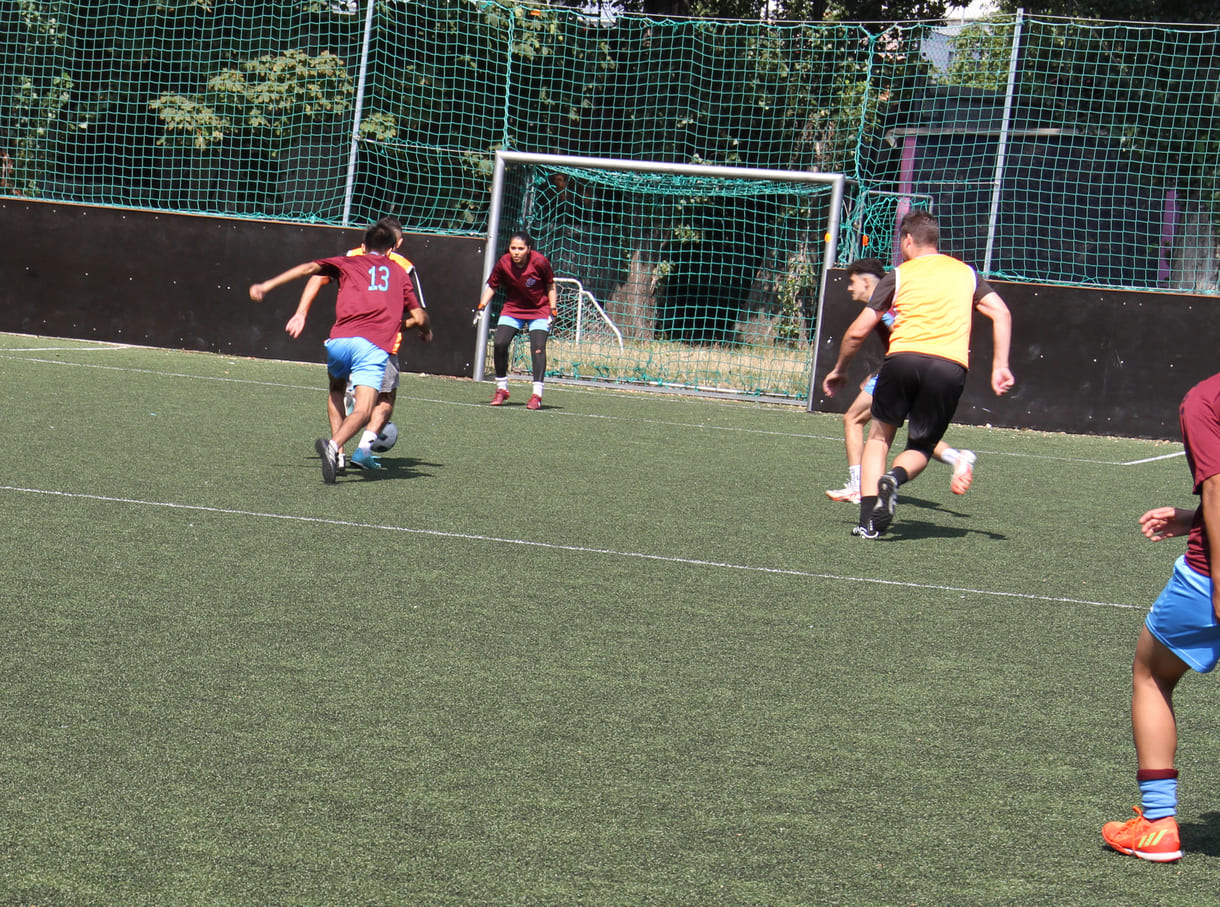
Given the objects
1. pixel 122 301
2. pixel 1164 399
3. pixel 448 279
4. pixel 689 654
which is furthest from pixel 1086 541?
pixel 122 301

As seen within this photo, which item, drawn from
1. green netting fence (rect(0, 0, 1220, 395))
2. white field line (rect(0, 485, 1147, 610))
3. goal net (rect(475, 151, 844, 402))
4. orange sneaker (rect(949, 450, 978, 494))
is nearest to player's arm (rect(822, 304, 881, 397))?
orange sneaker (rect(949, 450, 978, 494))

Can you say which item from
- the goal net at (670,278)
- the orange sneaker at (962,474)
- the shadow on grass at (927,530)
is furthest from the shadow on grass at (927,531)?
the goal net at (670,278)

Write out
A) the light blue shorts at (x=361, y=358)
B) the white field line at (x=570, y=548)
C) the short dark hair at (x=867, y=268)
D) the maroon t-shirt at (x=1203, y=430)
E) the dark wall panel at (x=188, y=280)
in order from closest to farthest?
the maroon t-shirt at (x=1203, y=430), the white field line at (x=570, y=548), the short dark hair at (x=867, y=268), the light blue shorts at (x=361, y=358), the dark wall panel at (x=188, y=280)

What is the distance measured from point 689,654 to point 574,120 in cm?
2130

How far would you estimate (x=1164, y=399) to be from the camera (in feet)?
50.5

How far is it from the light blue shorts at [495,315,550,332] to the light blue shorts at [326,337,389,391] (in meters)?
5.74

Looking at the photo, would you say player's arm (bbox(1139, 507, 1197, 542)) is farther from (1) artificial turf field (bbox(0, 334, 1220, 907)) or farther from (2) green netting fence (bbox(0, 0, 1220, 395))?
(2) green netting fence (bbox(0, 0, 1220, 395))

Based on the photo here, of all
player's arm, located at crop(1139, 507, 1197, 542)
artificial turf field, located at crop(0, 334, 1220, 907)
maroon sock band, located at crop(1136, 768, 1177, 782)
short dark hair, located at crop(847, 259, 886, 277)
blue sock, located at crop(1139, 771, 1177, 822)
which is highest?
short dark hair, located at crop(847, 259, 886, 277)

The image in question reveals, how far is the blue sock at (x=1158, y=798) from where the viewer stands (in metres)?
3.53

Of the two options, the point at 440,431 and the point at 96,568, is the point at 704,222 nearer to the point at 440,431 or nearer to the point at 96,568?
the point at 440,431

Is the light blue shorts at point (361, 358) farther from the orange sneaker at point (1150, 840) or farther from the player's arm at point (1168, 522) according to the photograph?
the orange sneaker at point (1150, 840)

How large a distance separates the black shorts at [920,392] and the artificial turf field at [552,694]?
0.66 metres

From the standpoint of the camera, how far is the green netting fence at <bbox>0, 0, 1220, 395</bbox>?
19.6 m

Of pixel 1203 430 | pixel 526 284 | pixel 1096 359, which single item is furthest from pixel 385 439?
pixel 1096 359
